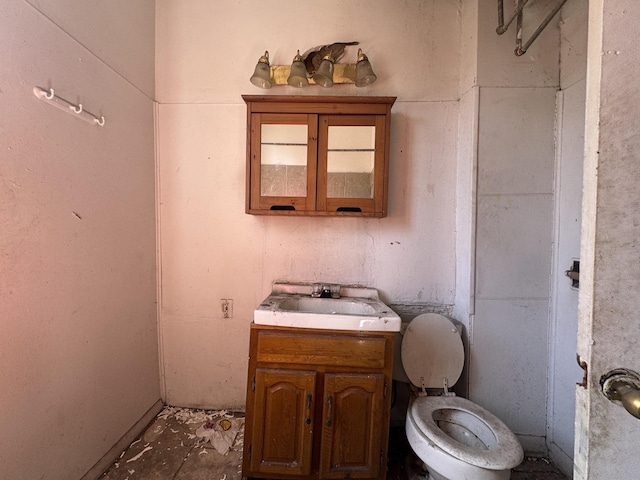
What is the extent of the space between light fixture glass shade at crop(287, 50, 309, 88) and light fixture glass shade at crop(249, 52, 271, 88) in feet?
0.38

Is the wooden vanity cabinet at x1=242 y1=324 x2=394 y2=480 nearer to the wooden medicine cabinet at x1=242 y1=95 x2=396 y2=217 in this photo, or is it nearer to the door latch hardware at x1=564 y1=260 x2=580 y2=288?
the wooden medicine cabinet at x1=242 y1=95 x2=396 y2=217

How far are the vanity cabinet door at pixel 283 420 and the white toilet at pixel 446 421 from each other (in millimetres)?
444

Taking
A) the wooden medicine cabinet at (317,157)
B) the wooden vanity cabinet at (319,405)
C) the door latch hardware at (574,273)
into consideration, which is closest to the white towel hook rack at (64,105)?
the wooden medicine cabinet at (317,157)

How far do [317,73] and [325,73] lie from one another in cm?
4

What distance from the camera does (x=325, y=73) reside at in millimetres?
1315

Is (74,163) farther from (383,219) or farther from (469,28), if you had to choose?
(469,28)

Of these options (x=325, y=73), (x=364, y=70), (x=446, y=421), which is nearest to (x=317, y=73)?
(x=325, y=73)

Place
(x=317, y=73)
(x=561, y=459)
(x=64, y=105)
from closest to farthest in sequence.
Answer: (x=64, y=105)
(x=561, y=459)
(x=317, y=73)

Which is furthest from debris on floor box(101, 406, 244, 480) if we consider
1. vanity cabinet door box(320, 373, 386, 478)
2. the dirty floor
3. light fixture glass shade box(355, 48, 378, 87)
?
light fixture glass shade box(355, 48, 378, 87)

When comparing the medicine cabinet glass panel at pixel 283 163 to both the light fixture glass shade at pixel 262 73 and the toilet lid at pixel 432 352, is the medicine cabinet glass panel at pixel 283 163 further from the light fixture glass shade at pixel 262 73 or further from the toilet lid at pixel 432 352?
the toilet lid at pixel 432 352

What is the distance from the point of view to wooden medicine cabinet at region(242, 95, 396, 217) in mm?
1304

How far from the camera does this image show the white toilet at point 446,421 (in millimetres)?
866

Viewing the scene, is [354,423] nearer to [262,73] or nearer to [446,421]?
[446,421]

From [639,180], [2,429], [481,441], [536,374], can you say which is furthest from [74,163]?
[536,374]
